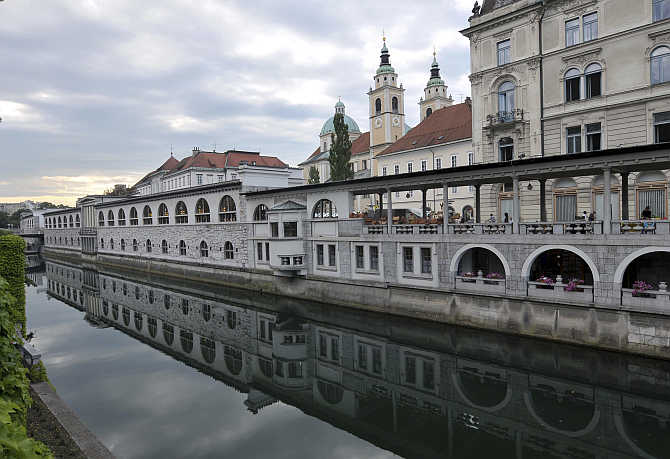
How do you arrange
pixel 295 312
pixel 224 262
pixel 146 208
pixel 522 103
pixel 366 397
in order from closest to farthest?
pixel 366 397
pixel 295 312
pixel 522 103
pixel 224 262
pixel 146 208

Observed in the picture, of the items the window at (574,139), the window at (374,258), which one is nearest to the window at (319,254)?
the window at (374,258)

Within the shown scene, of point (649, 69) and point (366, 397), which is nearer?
point (366, 397)

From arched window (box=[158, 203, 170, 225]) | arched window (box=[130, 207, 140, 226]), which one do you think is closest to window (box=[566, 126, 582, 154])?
arched window (box=[158, 203, 170, 225])

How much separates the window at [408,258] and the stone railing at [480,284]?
3420 mm

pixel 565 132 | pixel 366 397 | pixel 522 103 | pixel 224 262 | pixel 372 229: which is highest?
pixel 522 103

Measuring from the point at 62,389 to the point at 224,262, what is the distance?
2392 cm

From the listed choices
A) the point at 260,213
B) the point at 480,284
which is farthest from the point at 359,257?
the point at 260,213

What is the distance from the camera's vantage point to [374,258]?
28812 millimetres

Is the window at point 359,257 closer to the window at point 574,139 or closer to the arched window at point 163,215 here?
the window at point 574,139

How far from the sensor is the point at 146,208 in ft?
186

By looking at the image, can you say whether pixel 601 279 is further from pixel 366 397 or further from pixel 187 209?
pixel 187 209

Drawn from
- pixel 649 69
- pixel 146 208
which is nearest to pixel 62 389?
pixel 649 69

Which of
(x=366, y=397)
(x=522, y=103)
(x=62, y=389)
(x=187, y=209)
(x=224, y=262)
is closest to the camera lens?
(x=366, y=397)

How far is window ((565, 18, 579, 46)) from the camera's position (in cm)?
3038
